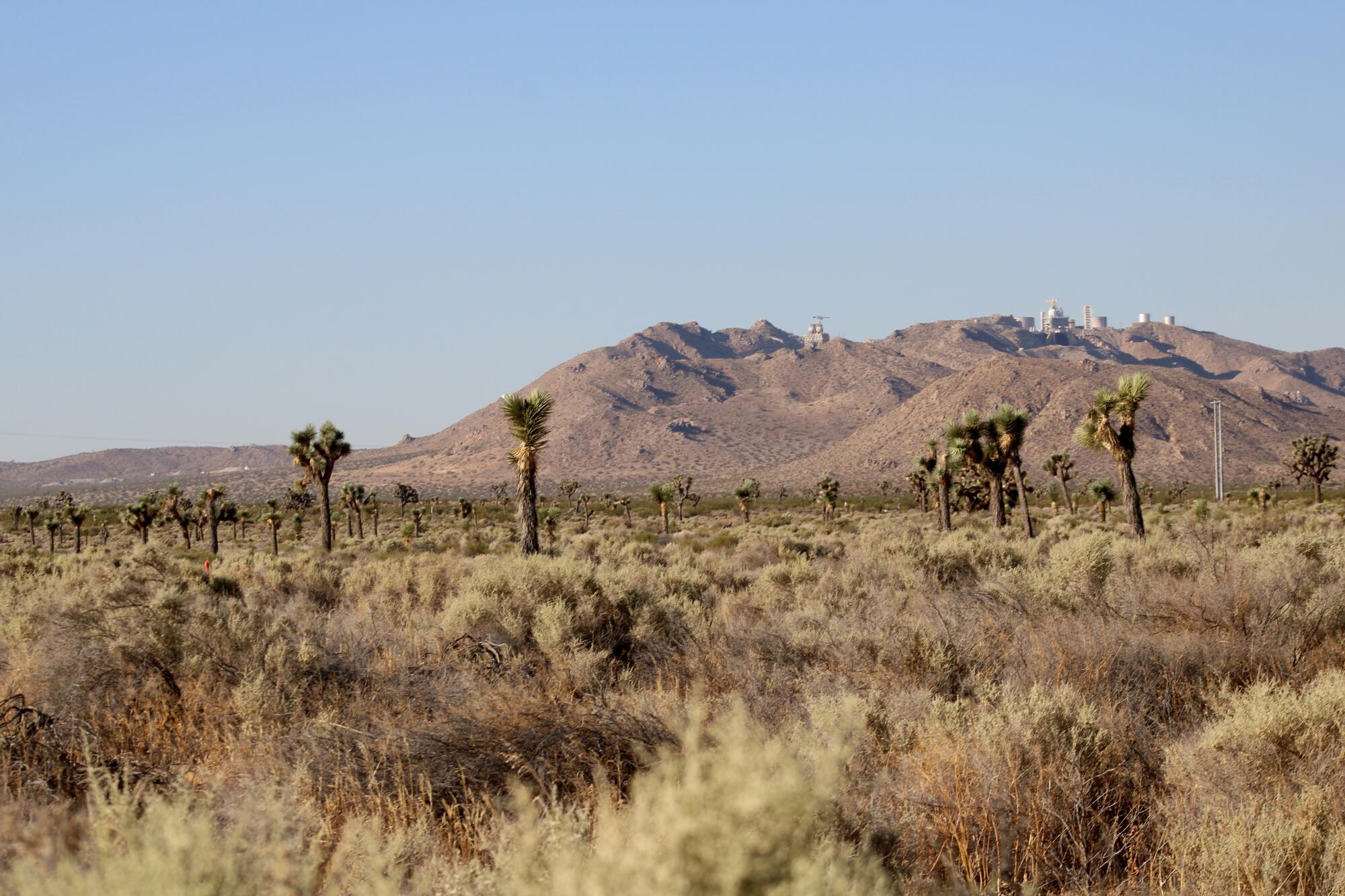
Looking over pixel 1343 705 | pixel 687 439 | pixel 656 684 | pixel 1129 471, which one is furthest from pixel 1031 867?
pixel 687 439

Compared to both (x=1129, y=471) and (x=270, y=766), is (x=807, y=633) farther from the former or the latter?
(x=1129, y=471)

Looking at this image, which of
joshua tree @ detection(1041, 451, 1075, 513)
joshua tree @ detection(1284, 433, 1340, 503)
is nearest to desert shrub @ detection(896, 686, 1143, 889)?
joshua tree @ detection(1041, 451, 1075, 513)

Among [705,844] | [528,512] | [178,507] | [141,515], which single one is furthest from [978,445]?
[178,507]

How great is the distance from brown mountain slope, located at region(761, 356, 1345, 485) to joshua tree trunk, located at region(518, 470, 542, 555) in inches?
3940

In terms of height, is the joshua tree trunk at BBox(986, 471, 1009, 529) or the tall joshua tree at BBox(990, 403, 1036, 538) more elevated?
the tall joshua tree at BBox(990, 403, 1036, 538)

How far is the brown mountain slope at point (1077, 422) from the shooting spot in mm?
126312

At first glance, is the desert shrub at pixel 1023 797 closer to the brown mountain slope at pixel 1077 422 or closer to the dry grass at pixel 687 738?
the dry grass at pixel 687 738

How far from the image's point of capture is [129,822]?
345 centimetres

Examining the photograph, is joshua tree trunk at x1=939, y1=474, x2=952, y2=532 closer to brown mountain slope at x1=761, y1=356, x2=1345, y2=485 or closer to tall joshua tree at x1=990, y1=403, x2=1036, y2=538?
tall joshua tree at x1=990, y1=403, x2=1036, y2=538

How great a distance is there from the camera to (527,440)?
23.9 metres

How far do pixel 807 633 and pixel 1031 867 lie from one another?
16.0 ft

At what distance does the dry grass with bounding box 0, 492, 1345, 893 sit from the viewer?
11.4ft

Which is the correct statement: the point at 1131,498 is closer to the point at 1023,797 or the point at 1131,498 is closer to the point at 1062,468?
the point at 1023,797

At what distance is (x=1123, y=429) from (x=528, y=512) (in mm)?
16354
